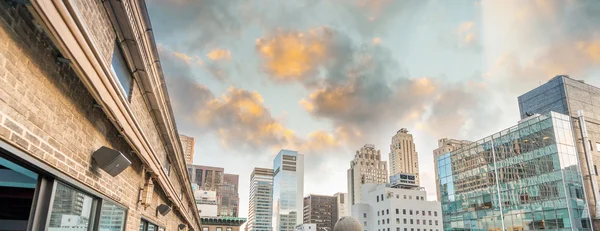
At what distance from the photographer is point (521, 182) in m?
38.6

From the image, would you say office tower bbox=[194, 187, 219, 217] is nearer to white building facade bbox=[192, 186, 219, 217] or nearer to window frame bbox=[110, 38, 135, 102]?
white building facade bbox=[192, 186, 219, 217]

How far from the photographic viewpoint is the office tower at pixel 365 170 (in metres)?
181

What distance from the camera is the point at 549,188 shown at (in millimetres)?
35469

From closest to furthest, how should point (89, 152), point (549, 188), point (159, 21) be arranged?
point (89, 152)
point (159, 21)
point (549, 188)

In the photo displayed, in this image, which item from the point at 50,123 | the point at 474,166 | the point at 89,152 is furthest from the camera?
the point at 474,166

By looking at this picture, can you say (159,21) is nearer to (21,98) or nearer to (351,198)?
(21,98)

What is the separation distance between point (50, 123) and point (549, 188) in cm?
4149

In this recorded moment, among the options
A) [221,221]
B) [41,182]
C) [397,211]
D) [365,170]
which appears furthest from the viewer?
[365,170]

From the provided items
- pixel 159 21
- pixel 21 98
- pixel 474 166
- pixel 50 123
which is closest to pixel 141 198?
pixel 50 123

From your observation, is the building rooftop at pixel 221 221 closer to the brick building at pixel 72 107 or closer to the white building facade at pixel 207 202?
the white building facade at pixel 207 202

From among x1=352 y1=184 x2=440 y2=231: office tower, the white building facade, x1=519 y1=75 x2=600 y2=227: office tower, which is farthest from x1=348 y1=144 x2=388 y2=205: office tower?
x1=519 y1=75 x2=600 y2=227: office tower

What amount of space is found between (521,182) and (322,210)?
500 ft

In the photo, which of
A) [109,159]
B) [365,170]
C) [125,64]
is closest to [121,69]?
[125,64]

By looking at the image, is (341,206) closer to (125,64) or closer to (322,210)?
(322,210)
